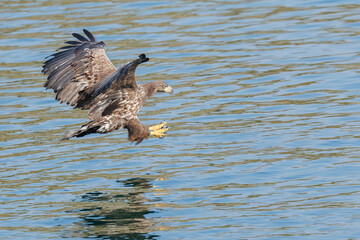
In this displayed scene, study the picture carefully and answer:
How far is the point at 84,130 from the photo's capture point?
1065 cm

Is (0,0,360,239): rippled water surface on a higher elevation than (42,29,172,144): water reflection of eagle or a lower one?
lower

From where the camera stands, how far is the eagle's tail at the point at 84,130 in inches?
414

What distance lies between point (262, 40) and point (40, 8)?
21.6ft

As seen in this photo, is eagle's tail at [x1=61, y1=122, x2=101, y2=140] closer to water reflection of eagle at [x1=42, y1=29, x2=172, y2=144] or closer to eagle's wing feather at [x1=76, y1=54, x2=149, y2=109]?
water reflection of eagle at [x1=42, y1=29, x2=172, y2=144]

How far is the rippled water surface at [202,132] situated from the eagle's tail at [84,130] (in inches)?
24.7

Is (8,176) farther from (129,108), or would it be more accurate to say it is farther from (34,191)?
(129,108)

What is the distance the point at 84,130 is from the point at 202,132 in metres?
2.42

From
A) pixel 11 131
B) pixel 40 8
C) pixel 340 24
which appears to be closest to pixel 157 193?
pixel 11 131

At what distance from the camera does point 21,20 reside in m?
20.1

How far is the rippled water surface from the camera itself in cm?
916

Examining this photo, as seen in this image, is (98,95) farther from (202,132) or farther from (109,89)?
(202,132)

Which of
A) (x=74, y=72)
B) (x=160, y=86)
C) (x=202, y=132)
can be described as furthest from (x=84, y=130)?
(x=202, y=132)

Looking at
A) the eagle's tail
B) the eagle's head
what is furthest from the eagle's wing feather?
the eagle's head

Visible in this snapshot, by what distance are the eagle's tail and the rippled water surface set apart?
63 cm
